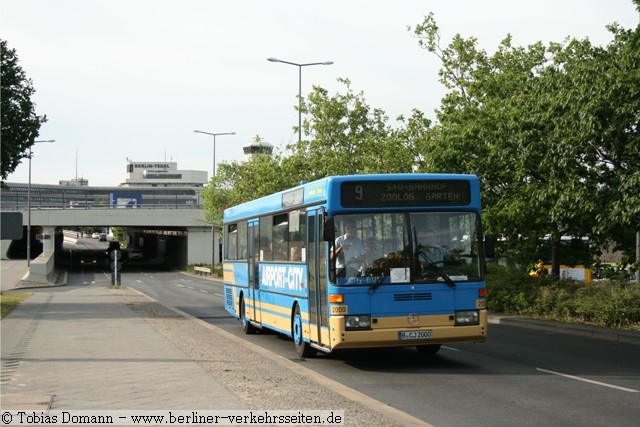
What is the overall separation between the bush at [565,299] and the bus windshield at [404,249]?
23.5ft

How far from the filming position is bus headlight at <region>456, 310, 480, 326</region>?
13992 millimetres

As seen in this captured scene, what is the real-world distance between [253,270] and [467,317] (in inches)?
278

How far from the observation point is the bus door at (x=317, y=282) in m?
14.2

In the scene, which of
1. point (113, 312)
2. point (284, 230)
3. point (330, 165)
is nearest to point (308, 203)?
point (284, 230)

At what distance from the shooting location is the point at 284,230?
17.1m

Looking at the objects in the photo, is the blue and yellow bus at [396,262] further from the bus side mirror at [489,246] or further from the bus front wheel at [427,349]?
the bus front wheel at [427,349]

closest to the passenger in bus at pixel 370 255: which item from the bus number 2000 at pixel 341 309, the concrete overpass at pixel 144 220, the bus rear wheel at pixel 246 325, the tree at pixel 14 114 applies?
the bus number 2000 at pixel 341 309

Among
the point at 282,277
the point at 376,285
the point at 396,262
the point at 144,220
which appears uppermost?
the point at 144,220

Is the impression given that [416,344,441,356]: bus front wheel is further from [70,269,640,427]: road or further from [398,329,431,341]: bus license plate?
[398,329,431,341]: bus license plate

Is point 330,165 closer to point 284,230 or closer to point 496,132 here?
point 496,132

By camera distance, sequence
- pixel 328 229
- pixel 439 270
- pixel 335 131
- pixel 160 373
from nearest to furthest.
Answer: pixel 160 373 → pixel 328 229 → pixel 439 270 → pixel 335 131

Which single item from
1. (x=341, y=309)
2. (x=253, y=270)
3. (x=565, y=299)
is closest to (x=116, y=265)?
(x=253, y=270)

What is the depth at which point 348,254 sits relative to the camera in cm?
1385

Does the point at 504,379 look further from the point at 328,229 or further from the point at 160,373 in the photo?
the point at 160,373
